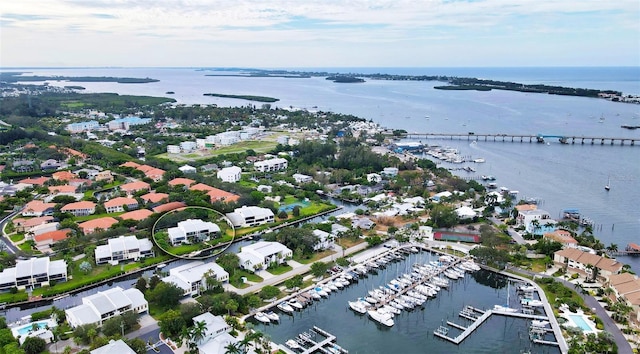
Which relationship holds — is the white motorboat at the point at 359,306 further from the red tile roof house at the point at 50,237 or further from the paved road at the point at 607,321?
the red tile roof house at the point at 50,237

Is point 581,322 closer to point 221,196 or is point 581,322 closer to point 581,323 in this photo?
point 581,323

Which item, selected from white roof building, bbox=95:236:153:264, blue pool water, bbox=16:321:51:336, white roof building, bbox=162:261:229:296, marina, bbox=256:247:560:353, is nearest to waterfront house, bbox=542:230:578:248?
marina, bbox=256:247:560:353

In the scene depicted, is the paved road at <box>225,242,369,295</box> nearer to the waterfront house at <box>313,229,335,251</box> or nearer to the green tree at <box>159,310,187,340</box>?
the waterfront house at <box>313,229,335,251</box>

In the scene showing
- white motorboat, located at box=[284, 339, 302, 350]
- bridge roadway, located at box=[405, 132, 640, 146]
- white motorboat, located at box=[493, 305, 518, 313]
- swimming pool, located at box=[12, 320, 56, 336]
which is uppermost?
bridge roadway, located at box=[405, 132, 640, 146]

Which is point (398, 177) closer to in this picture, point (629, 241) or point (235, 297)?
point (629, 241)

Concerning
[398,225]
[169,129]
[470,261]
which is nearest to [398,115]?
[169,129]
